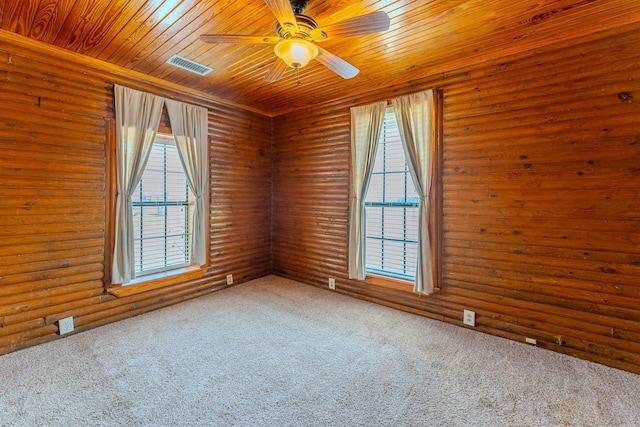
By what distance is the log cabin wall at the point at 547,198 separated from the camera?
234cm

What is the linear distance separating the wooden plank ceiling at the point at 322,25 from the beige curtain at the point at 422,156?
37cm

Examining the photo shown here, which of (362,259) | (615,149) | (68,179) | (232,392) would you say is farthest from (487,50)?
(68,179)

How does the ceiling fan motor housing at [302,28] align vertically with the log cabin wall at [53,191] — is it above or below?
above

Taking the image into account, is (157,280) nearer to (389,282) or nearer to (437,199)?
(389,282)

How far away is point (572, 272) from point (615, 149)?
3.42ft

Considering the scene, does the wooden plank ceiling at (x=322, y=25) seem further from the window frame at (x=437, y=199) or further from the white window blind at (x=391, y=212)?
the white window blind at (x=391, y=212)

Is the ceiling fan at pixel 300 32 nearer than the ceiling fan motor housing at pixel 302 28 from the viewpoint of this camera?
Yes

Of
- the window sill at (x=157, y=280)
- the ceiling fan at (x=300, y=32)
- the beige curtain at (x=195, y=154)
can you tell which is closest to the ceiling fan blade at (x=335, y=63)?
the ceiling fan at (x=300, y=32)

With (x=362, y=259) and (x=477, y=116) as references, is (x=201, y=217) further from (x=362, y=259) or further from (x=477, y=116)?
(x=477, y=116)

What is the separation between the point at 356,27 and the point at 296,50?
430mm

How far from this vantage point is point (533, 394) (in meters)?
2.06

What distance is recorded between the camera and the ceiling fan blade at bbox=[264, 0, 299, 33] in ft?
5.41

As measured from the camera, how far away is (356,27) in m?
1.86

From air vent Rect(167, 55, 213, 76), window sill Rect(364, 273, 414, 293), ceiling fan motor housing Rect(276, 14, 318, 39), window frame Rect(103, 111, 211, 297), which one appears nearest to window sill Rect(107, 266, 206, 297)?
window frame Rect(103, 111, 211, 297)
